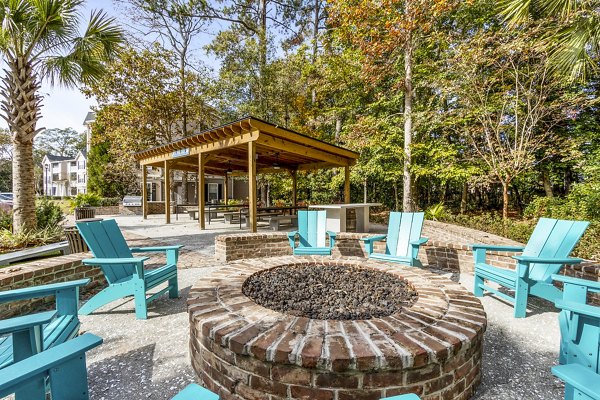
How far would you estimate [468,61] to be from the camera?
7.25 metres

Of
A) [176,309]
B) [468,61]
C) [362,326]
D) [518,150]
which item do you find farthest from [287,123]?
[362,326]

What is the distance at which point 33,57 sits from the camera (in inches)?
184

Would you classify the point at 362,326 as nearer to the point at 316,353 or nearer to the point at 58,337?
the point at 316,353

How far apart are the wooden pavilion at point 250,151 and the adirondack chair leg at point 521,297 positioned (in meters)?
4.88

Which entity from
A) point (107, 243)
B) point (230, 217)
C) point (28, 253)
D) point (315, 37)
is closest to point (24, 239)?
point (28, 253)

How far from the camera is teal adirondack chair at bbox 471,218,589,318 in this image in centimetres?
258

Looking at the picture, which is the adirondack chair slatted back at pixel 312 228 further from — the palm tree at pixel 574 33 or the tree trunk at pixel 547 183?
the tree trunk at pixel 547 183

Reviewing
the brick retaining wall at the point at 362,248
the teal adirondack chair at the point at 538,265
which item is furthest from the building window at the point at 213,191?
the teal adirondack chair at the point at 538,265

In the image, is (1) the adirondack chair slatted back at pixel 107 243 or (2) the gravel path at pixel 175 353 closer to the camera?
(2) the gravel path at pixel 175 353

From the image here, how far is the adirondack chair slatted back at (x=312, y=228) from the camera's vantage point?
4465 millimetres

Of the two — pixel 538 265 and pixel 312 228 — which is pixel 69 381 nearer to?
pixel 312 228

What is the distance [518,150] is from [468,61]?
111 inches

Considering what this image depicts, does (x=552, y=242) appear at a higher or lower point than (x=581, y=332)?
higher

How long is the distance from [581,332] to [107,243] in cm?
413
